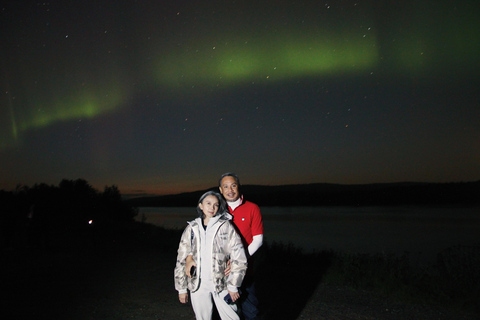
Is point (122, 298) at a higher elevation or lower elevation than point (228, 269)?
lower

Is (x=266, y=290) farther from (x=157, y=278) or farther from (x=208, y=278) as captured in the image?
(x=208, y=278)

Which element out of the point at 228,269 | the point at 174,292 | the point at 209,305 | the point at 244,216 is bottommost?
the point at 174,292

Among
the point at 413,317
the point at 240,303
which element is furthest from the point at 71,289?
the point at 413,317

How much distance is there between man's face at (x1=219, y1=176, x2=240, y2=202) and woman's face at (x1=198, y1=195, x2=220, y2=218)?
430mm

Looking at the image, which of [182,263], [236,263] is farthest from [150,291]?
[236,263]

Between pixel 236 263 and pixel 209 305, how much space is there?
463 millimetres

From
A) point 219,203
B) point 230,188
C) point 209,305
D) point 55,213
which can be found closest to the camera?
Result: point 209,305

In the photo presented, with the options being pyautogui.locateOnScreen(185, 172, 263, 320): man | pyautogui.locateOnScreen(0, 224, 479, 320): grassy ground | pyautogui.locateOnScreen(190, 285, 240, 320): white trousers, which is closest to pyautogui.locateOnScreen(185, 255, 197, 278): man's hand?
pyautogui.locateOnScreen(190, 285, 240, 320): white trousers

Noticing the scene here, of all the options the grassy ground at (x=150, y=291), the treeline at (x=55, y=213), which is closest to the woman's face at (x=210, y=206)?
the grassy ground at (x=150, y=291)

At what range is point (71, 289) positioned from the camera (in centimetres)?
704

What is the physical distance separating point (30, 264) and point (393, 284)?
8707 mm

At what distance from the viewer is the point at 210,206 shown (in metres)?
3.33

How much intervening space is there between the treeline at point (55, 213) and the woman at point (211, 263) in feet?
33.5

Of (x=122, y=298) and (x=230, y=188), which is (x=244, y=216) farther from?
(x=122, y=298)
